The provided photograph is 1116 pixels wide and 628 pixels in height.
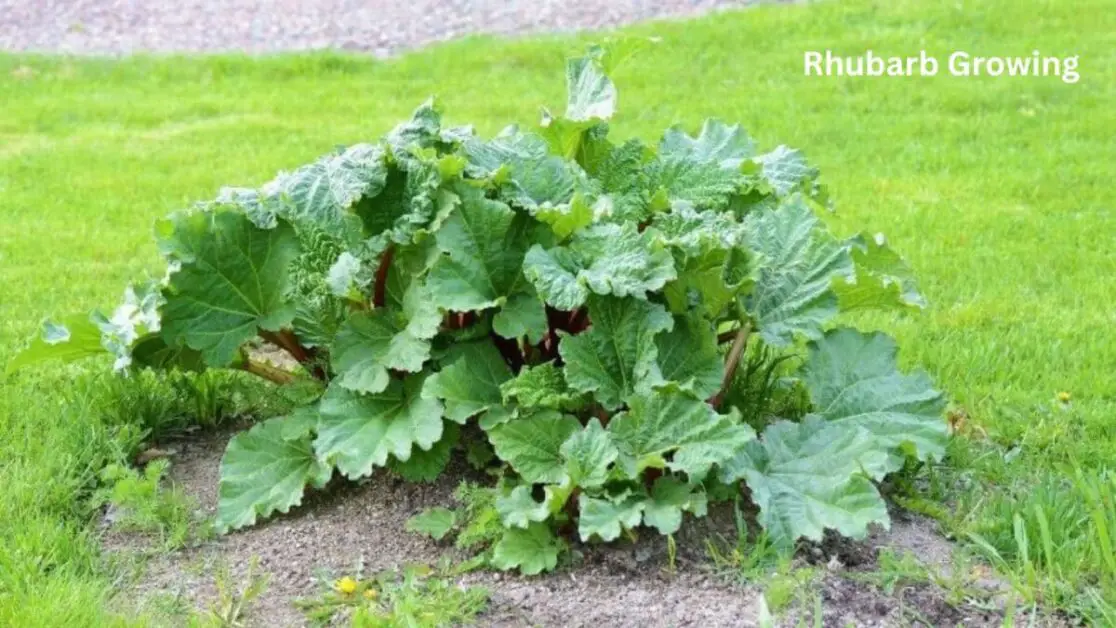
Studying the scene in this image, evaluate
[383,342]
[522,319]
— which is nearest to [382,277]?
[383,342]

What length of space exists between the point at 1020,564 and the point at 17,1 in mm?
11325

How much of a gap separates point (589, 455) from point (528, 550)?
0.26m

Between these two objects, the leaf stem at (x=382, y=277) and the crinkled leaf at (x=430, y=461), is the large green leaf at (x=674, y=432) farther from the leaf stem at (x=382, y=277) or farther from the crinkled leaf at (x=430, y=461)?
the leaf stem at (x=382, y=277)

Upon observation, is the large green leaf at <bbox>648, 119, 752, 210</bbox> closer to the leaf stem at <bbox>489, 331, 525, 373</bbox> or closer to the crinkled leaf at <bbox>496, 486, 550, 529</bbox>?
the leaf stem at <bbox>489, 331, 525, 373</bbox>

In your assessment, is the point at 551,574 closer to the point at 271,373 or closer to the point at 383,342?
the point at 383,342

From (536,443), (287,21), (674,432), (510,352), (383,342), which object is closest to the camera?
(674,432)

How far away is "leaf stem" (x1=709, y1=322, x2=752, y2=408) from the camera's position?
325cm

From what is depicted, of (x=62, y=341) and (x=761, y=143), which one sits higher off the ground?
(x=62, y=341)

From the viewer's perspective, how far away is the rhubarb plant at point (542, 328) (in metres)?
2.97

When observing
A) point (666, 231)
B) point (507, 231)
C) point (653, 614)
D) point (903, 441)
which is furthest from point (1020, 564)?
point (507, 231)

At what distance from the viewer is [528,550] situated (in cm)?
298

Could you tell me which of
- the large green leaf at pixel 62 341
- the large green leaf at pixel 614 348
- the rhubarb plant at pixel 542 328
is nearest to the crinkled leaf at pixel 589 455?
the rhubarb plant at pixel 542 328

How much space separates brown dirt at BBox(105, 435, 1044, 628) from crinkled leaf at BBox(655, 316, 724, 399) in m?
0.31

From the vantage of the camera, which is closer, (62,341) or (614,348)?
(614,348)
